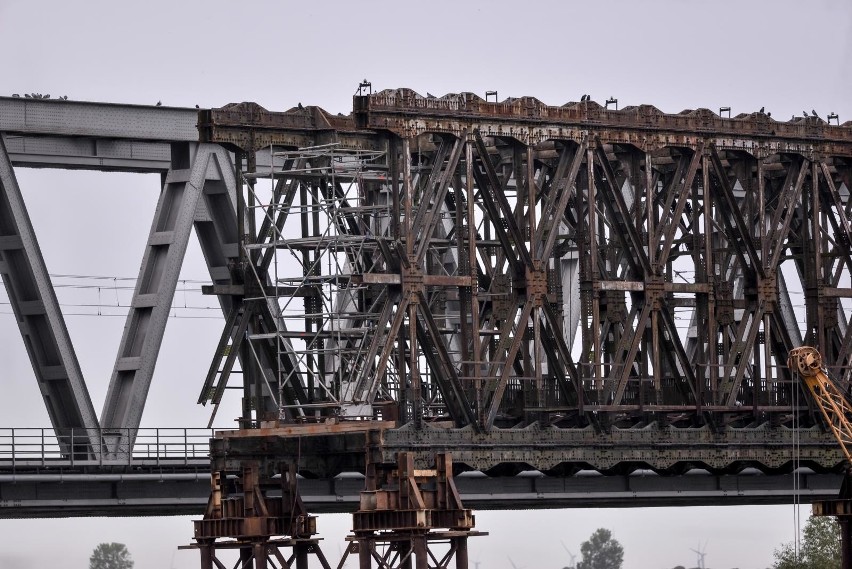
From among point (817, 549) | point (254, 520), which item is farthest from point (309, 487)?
point (817, 549)

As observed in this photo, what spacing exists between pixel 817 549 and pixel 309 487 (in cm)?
6014

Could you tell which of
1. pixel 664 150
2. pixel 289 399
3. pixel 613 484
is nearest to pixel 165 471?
pixel 289 399

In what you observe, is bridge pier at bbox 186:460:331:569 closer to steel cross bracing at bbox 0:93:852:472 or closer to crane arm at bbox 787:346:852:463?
steel cross bracing at bbox 0:93:852:472

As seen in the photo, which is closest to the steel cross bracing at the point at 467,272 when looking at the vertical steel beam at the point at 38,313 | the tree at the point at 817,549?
the vertical steel beam at the point at 38,313

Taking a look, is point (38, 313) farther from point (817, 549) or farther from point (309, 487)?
point (817, 549)

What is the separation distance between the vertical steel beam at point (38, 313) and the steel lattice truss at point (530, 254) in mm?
6688

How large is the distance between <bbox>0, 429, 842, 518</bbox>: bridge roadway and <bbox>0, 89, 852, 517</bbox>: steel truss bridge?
103mm

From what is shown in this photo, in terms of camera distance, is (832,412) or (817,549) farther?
(817,549)

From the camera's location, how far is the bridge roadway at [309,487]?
6700cm

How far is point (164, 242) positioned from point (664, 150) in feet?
61.2

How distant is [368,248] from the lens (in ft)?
230

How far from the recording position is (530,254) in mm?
71250

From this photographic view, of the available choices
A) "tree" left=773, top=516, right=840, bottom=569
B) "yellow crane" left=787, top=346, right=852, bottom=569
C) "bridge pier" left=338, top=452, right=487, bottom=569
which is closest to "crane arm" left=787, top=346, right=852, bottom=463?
"yellow crane" left=787, top=346, right=852, bottom=569

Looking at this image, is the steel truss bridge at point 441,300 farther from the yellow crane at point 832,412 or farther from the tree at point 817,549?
the tree at point 817,549
